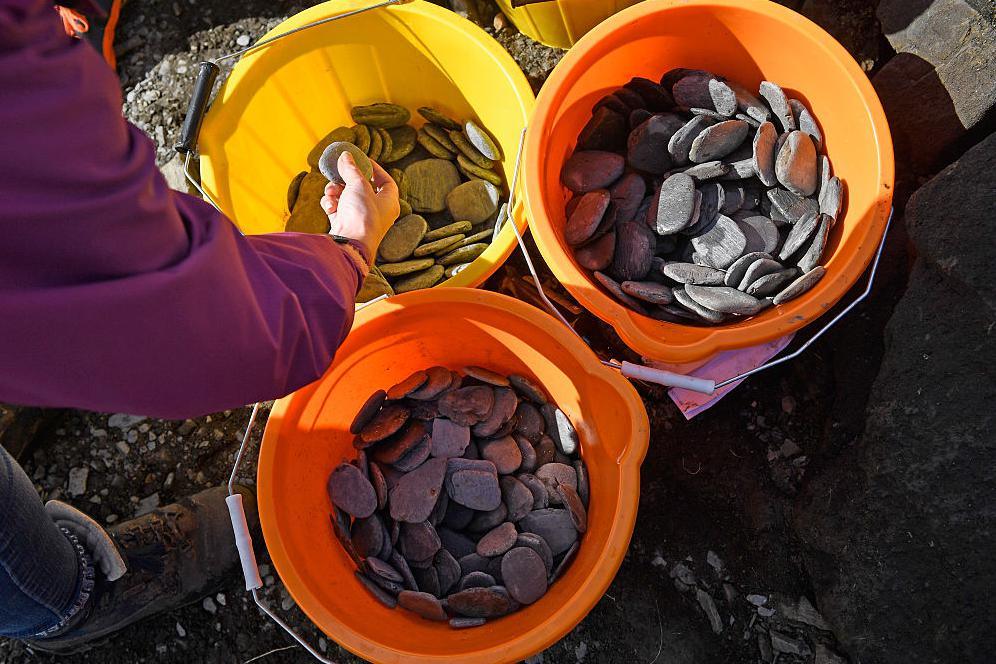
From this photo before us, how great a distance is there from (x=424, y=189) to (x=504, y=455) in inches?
25.4

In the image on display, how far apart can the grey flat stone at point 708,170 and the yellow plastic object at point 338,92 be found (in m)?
0.35

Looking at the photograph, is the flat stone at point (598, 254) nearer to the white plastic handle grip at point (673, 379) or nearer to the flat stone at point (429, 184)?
the white plastic handle grip at point (673, 379)

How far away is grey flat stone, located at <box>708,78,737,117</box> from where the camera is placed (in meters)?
1.41

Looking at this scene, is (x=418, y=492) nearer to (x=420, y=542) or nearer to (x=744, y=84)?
(x=420, y=542)

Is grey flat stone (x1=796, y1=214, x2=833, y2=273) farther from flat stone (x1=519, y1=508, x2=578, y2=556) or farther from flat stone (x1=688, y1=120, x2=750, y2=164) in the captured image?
flat stone (x1=519, y1=508, x2=578, y2=556)

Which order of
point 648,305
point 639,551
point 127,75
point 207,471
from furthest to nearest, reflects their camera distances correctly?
point 127,75 → point 207,471 → point 639,551 → point 648,305

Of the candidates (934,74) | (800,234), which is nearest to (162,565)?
(800,234)

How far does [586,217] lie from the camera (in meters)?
1.40

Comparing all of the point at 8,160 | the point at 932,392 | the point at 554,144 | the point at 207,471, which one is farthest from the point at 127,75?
the point at 932,392

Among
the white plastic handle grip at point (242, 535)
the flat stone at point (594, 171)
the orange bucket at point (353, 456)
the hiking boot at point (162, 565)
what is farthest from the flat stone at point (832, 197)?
the hiking boot at point (162, 565)

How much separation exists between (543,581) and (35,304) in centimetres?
91

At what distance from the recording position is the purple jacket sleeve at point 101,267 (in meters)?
0.63

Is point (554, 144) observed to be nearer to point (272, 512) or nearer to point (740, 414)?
point (740, 414)

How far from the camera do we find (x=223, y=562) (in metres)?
1.51
